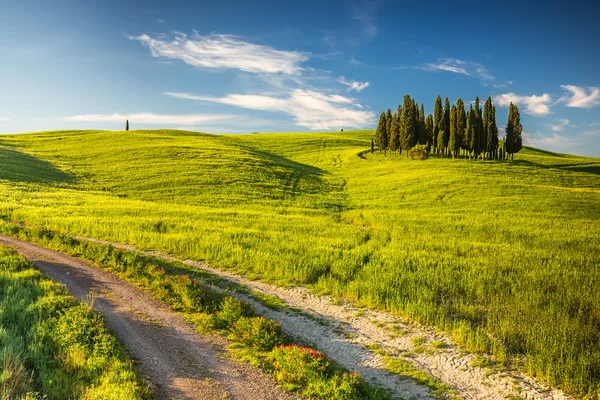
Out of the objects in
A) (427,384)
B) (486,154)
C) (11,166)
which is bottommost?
(427,384)

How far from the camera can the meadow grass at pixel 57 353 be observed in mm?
8984

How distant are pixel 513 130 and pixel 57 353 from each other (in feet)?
325

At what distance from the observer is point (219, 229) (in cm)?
2889

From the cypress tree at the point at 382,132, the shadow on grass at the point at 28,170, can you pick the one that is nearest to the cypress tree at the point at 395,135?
the cypress tree at the point at 382,132

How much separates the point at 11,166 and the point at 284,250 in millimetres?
56408

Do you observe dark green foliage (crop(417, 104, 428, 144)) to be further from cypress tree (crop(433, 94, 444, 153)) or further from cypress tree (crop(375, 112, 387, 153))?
cypress tree (crop(375, 112, 387, 153))

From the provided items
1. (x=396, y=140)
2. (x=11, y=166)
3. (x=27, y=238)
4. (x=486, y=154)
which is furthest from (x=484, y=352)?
(x=486, y=154)

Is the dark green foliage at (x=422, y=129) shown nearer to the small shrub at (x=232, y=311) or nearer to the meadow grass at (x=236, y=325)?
the meadow grass at (x=236, y=325)

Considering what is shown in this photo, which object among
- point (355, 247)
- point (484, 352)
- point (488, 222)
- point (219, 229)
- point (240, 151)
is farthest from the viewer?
point (240, 151)

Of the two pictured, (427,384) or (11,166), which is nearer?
(427,384)

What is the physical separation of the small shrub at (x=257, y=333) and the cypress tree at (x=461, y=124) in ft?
282

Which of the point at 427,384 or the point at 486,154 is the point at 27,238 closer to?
the point at 427,384

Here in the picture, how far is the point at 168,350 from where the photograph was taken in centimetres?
1146

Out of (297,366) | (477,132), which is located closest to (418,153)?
(477,132)
